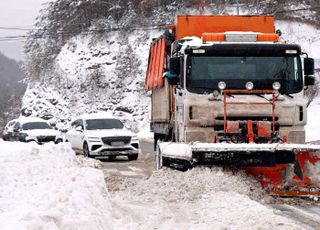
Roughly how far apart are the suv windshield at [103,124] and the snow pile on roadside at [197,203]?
10332 millimetres

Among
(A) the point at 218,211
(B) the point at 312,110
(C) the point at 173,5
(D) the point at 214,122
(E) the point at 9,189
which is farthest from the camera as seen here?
(C) the point at 173,5

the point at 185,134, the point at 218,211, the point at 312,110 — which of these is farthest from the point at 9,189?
the point at 312,110

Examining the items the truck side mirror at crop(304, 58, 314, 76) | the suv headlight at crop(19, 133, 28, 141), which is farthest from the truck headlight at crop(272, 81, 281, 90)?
the suv headlight at crop(19, 133, 28, 141)

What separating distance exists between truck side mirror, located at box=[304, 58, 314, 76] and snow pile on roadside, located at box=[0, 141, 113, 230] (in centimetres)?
477

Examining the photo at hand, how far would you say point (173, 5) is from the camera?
52312 mm

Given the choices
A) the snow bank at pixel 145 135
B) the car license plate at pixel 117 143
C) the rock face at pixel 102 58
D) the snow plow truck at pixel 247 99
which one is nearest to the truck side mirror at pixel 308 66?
the snow plow truck at pixel 247 99

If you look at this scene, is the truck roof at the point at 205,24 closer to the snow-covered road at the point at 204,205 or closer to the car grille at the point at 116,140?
the snow-covered road at the point at 204,205

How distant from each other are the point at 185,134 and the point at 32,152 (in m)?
3.62

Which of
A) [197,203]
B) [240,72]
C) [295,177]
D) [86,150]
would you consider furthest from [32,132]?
[197,203]

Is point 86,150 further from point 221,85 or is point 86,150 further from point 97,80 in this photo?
point 97,80

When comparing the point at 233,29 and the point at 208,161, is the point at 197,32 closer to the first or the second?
the point at 233,29

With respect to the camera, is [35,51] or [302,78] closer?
[302,78]

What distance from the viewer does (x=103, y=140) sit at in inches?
829

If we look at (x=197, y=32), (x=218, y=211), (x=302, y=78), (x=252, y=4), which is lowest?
(x=218, y=211)
